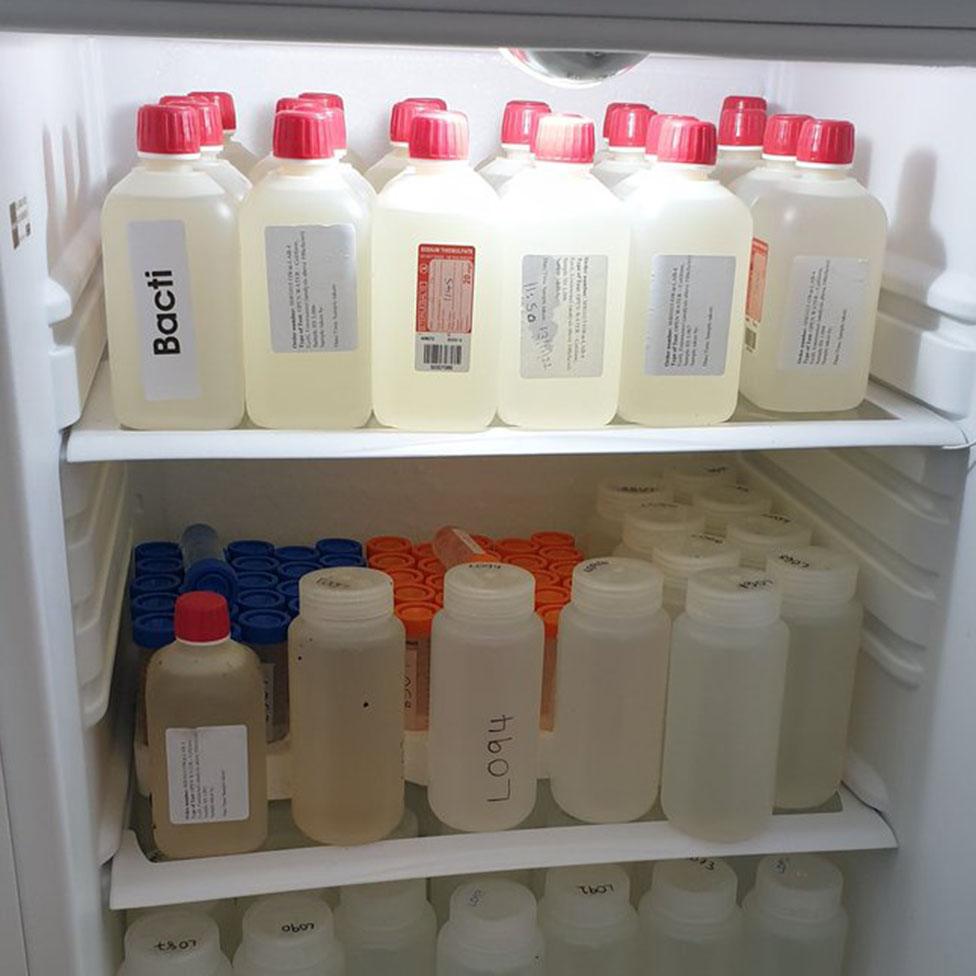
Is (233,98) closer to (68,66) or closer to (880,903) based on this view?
(68,66)

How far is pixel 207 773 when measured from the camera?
1.22 meters

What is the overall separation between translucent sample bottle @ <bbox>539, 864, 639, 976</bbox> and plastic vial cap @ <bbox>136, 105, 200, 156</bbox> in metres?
→ 0.89

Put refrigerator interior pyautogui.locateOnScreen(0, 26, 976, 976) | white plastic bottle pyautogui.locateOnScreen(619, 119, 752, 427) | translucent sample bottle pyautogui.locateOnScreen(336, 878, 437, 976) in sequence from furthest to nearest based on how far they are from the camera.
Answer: translucent sample bottle pyautogui.locateOnScreen(336, 878, 437, 976) < white plastic bottle pyautogui.locateOnScreen(619, 119, 752, 427) < refrigerator interior pyautogui.locateOnScreen(0, 26, 976, 976)

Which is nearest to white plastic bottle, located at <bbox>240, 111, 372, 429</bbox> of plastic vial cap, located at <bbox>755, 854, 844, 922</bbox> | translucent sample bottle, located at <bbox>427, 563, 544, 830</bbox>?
translucent sample bottle, located at <bbox>427, 563, 544, 830</bbox>

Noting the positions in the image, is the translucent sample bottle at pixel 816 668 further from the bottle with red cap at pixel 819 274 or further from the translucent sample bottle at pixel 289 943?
the translucent sample bottle at pixel 289 943

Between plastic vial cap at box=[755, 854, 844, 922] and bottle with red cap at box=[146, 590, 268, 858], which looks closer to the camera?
bottle with red cap at box=[146, 590, 268, 858]

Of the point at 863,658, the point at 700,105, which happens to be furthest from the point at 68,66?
the point at 863,658

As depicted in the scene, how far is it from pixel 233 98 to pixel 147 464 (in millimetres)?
484

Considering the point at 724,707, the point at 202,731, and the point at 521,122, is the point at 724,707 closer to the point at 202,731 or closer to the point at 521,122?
the point at 202,731

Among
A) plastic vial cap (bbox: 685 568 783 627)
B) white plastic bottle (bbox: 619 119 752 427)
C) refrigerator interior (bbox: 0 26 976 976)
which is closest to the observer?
refrigerator interior (bbox: 0 26 976 976)

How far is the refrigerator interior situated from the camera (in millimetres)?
1045

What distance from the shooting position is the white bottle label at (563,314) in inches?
44.7

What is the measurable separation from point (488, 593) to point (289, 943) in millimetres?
434

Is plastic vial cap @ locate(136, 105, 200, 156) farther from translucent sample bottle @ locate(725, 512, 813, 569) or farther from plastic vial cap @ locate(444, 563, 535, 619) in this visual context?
translucent sample bottle @ locate(725, 512, 813, 569)
